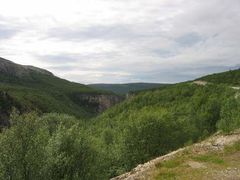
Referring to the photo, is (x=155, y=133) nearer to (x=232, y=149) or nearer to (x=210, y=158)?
(x=232, y=149)

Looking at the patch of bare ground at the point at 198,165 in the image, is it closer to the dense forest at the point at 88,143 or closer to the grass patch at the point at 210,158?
the grass patch at the point at 210,158

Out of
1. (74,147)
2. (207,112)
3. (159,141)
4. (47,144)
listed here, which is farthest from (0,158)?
(207,112)

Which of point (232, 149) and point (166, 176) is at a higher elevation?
point (232, 149)

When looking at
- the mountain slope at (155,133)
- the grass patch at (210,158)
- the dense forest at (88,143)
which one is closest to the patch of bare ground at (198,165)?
the grass patch at (210,158)

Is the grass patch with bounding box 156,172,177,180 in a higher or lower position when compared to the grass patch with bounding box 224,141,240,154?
lower

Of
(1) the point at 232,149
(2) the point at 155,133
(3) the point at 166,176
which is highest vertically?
(1) the point at 232,149

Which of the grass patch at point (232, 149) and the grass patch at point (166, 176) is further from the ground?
the grass patch at point (232, 149)

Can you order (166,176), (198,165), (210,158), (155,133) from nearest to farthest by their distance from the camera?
(166,176) → (198,165) → (210,158) → (155,133)

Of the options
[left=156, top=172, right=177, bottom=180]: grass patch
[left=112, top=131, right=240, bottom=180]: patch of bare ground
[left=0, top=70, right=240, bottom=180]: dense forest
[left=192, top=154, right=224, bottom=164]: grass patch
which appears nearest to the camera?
[left=156, top=172, right=177, bottom=180]: grass patch

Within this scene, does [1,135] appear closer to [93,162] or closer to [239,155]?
[93,162]

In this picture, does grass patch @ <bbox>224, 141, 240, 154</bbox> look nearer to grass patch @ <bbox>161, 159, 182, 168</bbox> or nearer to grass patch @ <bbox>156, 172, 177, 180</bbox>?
grass patch @ <bbox>161, 159, 182, 168</bbox>

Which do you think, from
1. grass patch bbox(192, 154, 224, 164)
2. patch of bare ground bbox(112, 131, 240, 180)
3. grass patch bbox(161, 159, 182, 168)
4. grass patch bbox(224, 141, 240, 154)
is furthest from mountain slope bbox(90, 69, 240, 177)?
grass patch bbox(161, 159, 182, 168)

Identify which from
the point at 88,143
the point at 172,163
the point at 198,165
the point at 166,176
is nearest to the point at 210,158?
the point at 198,165

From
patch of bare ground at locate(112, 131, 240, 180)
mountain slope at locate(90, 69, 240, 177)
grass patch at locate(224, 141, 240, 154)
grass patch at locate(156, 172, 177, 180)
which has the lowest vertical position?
mountain slope at locate(90, 69, 240, 177)
